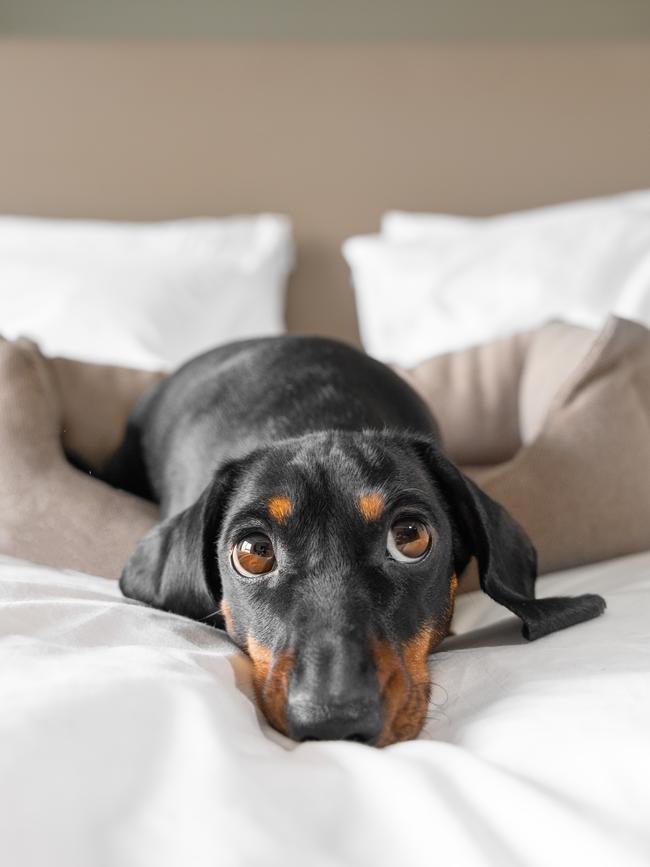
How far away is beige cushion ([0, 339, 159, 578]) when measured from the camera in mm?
1685

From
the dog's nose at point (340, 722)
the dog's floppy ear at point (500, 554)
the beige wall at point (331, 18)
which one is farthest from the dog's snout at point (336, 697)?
the beige wall at point (331, 18)

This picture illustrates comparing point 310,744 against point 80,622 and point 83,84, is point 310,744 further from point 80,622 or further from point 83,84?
point 83,84

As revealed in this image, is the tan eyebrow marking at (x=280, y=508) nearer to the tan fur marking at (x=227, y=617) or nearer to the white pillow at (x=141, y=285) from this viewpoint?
the tan fur marking at (x=227, y=617)

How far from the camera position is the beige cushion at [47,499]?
168 cm

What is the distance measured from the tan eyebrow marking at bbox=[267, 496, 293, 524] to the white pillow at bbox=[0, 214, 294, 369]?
168 centimetres

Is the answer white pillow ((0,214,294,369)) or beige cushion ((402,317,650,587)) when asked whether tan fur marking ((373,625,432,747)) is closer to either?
beige cushion ((402,317,650,587))

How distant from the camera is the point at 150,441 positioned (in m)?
2.15

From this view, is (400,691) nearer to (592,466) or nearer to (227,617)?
(227,617)

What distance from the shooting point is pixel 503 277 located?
3.01m

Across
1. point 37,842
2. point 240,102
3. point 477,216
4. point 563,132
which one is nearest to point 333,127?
point 240,102

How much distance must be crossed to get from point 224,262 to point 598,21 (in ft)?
6.55

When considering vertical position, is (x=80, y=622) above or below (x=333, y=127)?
below

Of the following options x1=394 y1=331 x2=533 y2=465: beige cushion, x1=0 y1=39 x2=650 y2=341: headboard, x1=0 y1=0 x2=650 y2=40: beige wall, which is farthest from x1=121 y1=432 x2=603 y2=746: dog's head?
x1=0 y1=0 x2=650 y2=40: beige wall

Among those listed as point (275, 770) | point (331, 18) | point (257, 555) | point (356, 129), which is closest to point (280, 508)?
point (257, 555)
